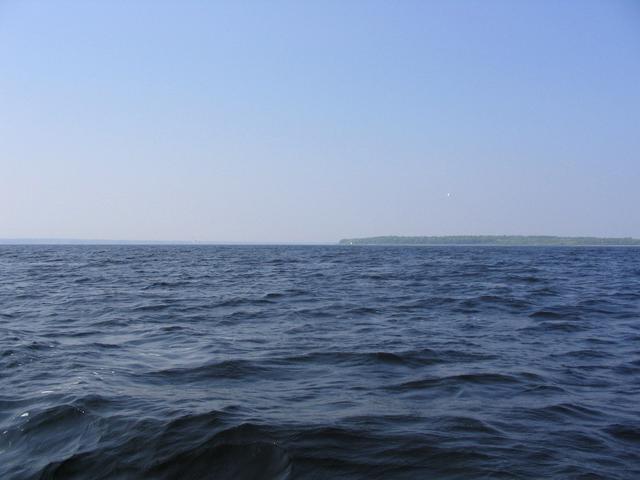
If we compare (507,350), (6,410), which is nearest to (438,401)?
(507,350)

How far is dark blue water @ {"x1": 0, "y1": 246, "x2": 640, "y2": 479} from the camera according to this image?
5.42 meters

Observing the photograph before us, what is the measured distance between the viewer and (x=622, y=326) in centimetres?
1384

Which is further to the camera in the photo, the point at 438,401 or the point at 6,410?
the point at 438,401

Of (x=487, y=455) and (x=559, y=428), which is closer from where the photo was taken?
(x=487, y=455)

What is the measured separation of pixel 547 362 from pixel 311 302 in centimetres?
1018

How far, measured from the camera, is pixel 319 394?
764 centimetres

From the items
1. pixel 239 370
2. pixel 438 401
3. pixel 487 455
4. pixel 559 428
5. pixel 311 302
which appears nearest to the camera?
pixel 487 455

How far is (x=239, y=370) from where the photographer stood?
354 inches

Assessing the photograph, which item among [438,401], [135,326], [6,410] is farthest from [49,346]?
[438,401]

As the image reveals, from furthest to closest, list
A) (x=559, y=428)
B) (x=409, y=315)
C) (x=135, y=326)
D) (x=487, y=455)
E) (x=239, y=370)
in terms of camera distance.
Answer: (x=409, y=315) < (x=135, y=326) < (x=239, y=370) < (x=559, y=428) < (x=487, y=455)

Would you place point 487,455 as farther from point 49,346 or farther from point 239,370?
point 49,346

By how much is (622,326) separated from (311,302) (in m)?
9.74

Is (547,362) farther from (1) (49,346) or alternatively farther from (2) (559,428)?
(1) (49,346)

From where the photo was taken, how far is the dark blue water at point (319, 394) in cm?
542
